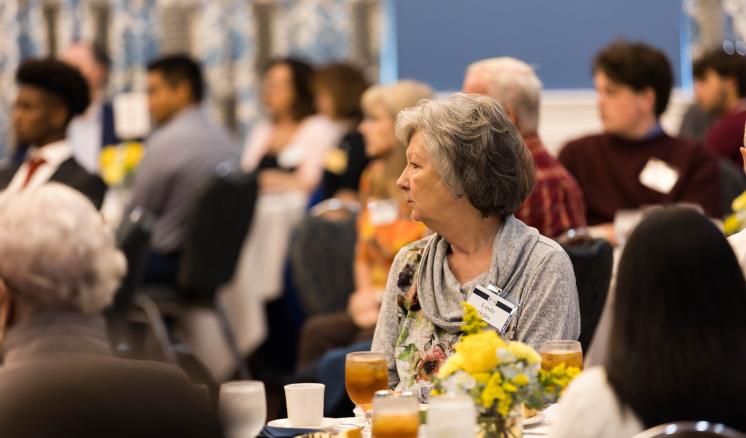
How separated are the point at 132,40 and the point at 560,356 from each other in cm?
734

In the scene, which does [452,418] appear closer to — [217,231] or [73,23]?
[217,231]

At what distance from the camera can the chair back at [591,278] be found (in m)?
3.23

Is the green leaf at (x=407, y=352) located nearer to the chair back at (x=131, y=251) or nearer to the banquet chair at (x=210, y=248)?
the chair back at (x=131, y=251)

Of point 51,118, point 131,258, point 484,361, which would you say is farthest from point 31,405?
point 51,118

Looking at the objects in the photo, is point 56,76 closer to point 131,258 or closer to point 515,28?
point 131,258

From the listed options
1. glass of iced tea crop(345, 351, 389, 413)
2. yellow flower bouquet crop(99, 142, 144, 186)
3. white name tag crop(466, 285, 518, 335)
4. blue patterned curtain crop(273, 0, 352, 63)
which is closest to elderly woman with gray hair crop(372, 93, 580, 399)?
white name tag crop(466, 285, 518, 335)

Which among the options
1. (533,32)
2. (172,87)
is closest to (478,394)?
(172,87)

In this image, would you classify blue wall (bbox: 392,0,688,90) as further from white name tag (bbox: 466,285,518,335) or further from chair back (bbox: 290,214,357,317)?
white name tag (bbox: 466,285,518,335)

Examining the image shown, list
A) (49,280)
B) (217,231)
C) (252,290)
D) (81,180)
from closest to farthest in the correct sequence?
(49,280)
(81,180)
(217,231)
(252,290)

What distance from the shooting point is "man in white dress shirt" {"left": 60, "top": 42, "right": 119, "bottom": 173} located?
802 centimetres

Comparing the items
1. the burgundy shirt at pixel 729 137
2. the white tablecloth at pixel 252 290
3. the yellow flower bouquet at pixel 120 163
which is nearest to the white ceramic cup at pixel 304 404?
the burgundy shirt at pixel 729 137

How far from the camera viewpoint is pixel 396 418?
6.39 ft

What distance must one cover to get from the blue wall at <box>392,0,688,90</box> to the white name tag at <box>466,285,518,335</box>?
528 cm

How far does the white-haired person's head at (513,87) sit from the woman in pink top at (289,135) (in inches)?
142
